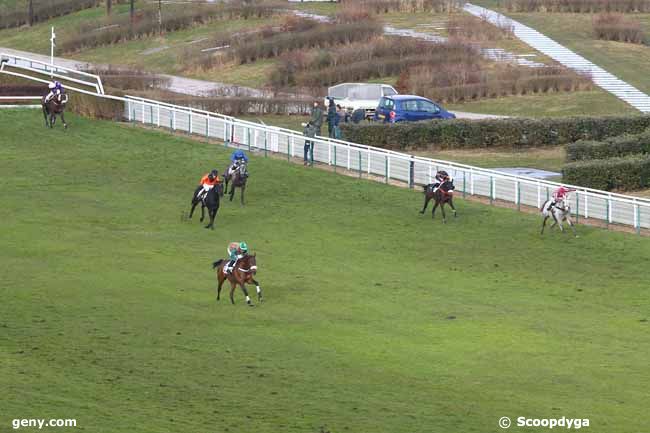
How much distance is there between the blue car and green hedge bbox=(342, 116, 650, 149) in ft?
9.87

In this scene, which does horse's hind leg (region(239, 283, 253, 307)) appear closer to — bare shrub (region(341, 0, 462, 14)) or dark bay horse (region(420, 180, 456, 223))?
dark bay horse (region(420, 180, 456, 223))

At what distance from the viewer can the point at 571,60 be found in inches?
2616

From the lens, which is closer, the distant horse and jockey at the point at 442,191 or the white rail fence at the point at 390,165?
the white rail fence at the point at 390,165

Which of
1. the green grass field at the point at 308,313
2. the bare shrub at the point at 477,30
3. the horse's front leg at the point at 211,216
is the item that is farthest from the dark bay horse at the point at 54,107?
the bare shrub at the point at 477,30

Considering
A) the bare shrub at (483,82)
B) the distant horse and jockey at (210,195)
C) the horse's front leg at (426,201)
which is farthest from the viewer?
the bare shrub at (483,82)

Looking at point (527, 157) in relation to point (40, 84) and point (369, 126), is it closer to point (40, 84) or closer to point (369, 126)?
point (369, 126)

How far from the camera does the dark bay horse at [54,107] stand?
4399cm

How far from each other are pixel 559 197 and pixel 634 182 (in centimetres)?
686

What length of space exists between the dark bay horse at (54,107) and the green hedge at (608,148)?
15627 mm

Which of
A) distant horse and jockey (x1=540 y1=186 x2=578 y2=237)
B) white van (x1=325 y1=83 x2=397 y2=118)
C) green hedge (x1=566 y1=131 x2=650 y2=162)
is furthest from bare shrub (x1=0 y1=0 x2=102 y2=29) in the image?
distant horse and jockey (x1=540 y1=186 x2=578 y2=237)

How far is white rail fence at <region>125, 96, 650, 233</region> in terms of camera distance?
33.6m

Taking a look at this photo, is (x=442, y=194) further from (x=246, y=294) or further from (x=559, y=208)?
(x=246, y=294)

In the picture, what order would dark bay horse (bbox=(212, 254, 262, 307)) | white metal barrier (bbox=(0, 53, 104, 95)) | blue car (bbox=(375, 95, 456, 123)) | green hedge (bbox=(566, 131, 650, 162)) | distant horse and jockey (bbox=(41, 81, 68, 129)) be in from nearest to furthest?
dark bay horse (bbox=(212, 254, 262, 307))
green hedge (bbox=(566, 131, 650, 162))
distant horse and jockey (bbox=(41, 81, 68, 129))
blue car (bbox=(375, 95, 456, 123))
white metal barrier (bbox=(0, 53, 104, 95))

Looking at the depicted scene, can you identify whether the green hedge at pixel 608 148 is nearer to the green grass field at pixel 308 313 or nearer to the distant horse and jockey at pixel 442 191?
the green grass field at pixel 308 313
